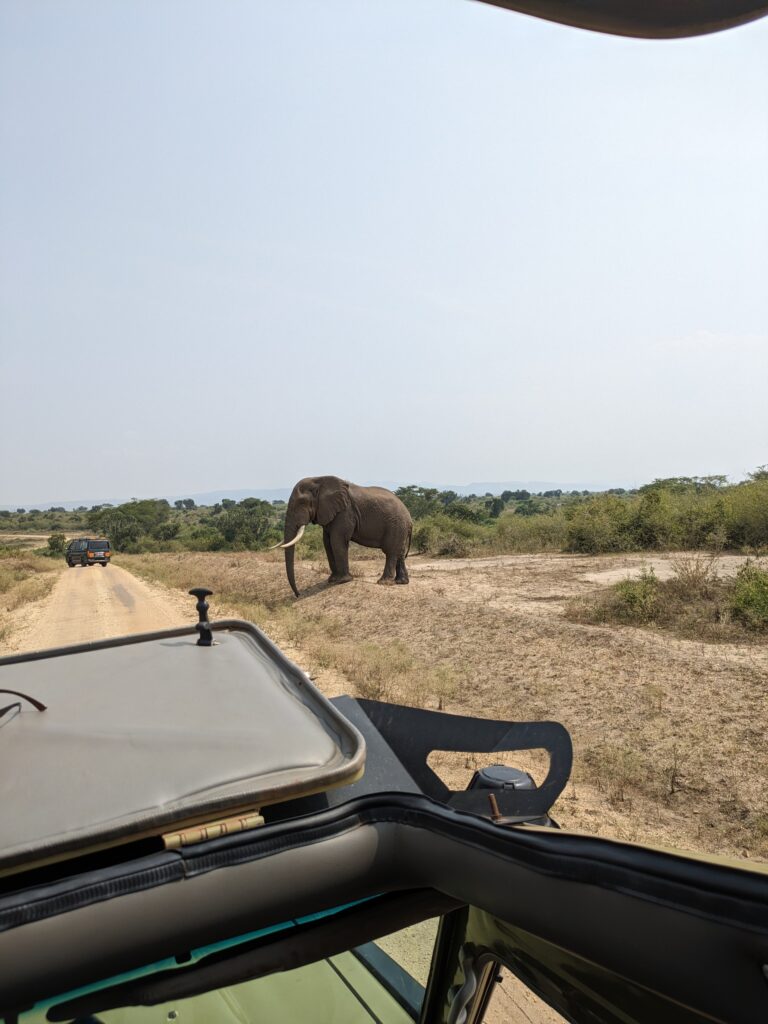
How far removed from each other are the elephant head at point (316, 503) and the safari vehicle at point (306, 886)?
1318 centimetres

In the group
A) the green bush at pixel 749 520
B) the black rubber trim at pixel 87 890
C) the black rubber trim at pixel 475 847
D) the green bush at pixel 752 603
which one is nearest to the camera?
the black rubber trim at pixel 475 847

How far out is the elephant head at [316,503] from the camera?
14.9 m

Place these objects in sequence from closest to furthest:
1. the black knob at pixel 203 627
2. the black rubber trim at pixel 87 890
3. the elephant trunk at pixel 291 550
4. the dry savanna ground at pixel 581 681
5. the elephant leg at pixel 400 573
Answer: the black rubber trim at pixel 87 890 < the black knob at pixel 203 627 < the dry savanna ground at pixel 581 681 < the elephant trunk at pixel 291 550 < the elephant leg at pixel 400 573

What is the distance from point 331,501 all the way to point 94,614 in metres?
5.30

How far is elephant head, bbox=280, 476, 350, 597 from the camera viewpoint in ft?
48.9

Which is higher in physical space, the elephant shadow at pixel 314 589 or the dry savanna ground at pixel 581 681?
the elephant shadow at pixel 314 589

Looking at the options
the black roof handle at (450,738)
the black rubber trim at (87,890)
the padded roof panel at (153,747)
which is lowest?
the black roof handle at (450,738)

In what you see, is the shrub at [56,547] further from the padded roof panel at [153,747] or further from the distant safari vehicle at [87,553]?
the padded roof panel at [153,747]

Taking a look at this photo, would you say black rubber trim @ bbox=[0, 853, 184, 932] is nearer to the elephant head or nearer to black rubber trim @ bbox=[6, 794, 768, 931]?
black rubber trim @ bbox=[6, 794, 768, 931]

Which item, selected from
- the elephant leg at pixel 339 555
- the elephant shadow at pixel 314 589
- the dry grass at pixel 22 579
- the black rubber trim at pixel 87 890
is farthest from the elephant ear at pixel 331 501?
the black rubber trim at pixel 87 890

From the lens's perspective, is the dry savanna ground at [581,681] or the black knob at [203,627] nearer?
the black knob at [203,627]

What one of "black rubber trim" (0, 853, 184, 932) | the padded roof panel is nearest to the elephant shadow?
the padded roof panel

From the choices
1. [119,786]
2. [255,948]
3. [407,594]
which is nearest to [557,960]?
[255,948]

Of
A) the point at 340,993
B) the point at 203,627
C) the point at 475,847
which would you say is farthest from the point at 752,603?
the point at 475,847
